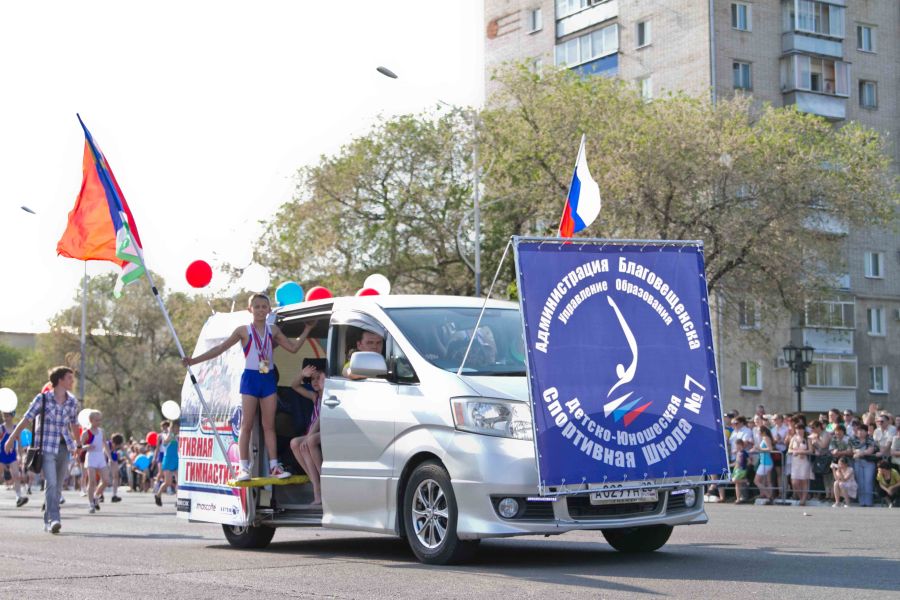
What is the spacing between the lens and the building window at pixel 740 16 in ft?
190

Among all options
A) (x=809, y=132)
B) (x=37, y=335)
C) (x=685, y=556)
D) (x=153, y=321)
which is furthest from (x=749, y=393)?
(x=685, y=556)

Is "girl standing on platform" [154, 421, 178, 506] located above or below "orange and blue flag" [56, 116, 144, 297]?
below

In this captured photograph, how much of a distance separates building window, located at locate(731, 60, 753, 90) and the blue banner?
4851 centimetres

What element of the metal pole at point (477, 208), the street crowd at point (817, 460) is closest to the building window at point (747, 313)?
the metal pole at point (477, 208)

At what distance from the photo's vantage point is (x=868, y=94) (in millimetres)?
61719

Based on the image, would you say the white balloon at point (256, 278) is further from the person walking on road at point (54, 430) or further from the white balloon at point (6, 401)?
the white balloon at point (6, 401)

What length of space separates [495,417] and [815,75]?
5271 cm

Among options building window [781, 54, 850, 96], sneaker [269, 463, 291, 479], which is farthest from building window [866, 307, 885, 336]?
sneaker [269, 463, 291, 479]

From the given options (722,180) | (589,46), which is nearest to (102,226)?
(722,180)

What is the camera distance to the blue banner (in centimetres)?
992

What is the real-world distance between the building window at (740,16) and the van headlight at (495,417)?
5081cm

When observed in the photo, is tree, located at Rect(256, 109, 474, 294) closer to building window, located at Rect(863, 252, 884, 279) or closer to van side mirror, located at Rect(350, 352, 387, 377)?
building window, located at Rect(863, 252, 884, 279)

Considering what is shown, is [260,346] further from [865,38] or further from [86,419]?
[865,38]

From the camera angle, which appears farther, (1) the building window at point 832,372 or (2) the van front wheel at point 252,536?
(1) the building window at point 832,372
